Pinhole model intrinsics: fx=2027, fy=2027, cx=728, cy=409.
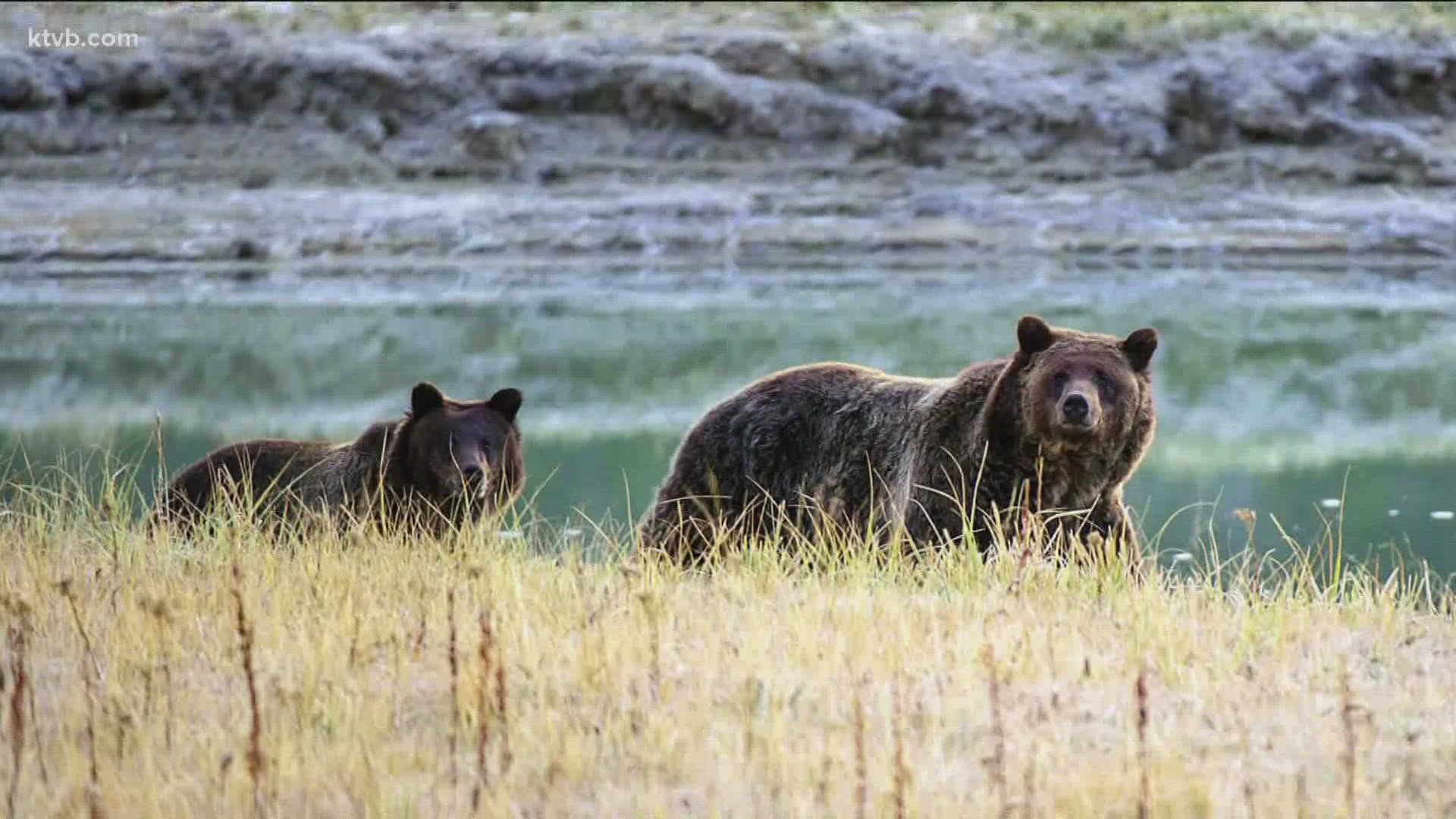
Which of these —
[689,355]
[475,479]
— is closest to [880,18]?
[689,355]

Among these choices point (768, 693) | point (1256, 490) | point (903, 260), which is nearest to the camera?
point (768, 693)

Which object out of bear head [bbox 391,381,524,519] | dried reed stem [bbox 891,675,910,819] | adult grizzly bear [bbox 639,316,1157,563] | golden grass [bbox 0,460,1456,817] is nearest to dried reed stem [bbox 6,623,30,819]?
golden grass [bbox 0,460,1456,817]

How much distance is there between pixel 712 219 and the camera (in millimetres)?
25719

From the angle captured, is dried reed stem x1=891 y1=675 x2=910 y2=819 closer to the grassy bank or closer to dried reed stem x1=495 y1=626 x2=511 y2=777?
dried reed stem x1=495 y1=626 x2=511 y2=777

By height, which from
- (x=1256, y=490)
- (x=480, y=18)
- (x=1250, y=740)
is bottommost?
(x=1256, y=490)

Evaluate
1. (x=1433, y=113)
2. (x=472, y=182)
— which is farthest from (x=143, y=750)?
(x=1433, y=113)

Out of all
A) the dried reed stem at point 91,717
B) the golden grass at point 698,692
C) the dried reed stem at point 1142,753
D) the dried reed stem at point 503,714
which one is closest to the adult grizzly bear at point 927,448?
the golden grass at point 698,692

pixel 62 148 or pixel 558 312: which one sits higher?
pixel 62 148

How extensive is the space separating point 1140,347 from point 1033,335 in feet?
1.17

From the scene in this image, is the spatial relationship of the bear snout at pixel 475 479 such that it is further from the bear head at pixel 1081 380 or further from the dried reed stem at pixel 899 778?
the dried reed stem at pixel 899 778

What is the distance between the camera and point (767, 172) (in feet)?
90.9

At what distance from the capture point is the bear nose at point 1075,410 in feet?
19.8

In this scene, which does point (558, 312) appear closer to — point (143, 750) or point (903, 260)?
A: point (903, 260)

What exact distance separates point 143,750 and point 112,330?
1720 cm
